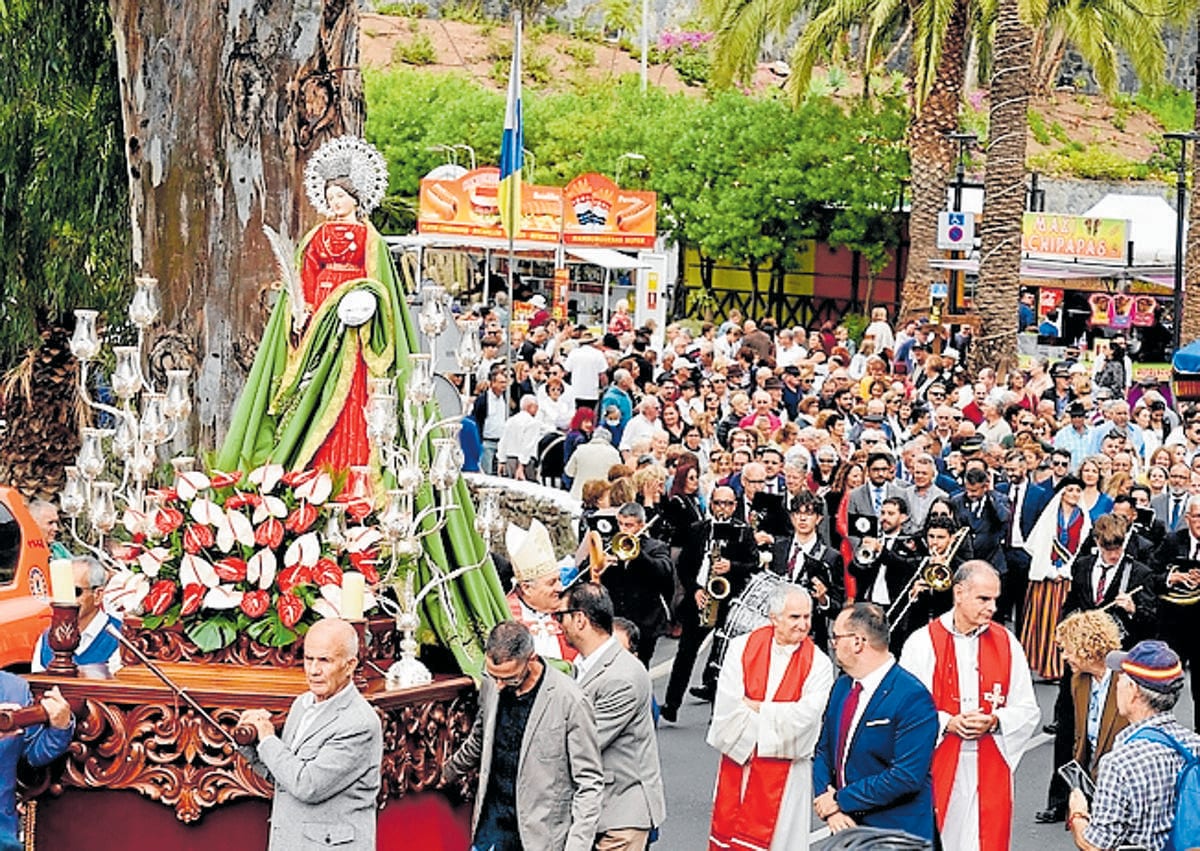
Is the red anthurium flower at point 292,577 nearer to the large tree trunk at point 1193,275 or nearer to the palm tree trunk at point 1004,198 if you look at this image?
the palm tree trunk at point 1004,198

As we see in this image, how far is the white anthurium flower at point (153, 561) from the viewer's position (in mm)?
8945

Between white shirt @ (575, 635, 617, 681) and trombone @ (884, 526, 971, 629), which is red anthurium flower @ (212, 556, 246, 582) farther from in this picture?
trombone @ (884, 526, 971, 629)

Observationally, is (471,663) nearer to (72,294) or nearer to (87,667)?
(87,667)

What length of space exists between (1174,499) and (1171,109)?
161ft


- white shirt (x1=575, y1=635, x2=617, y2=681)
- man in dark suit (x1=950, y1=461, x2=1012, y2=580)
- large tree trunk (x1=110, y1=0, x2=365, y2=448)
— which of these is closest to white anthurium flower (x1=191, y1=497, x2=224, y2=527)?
white shirt (x1=575, y1=635, x2=617, y2=681)

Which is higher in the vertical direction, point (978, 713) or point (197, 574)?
point (197, 574)

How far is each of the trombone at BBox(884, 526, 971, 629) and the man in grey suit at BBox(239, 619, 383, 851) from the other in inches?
270

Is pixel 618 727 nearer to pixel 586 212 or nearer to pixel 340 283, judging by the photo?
pixel 340 283

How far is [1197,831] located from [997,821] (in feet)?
7.33

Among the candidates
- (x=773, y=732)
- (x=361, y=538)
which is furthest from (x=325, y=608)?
(x=773, y=732)

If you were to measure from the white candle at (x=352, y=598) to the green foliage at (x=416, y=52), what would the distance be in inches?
2431

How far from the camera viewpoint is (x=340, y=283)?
9.69 m

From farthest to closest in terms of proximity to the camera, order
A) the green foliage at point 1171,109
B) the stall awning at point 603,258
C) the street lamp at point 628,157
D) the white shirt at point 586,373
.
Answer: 1. the green foliage at point 1171,109
2. the street lamp at point 628,157
3. the stall awning at point 603,258
4. the white shirt at point 586,373

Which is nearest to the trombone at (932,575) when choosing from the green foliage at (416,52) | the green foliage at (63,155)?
the green foliage at (63,155)
